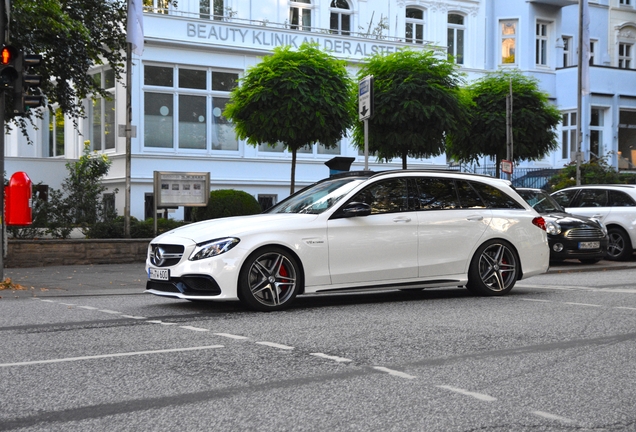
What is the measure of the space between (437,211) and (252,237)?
273 cm

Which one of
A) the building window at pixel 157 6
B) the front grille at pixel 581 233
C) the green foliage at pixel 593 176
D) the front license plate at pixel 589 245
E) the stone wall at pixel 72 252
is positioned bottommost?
the stone wall at pixel 72 252

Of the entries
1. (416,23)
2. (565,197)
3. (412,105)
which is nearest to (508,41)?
(416,23)

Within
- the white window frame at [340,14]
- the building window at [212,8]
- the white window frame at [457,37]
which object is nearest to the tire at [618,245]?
the building window at [212,8]

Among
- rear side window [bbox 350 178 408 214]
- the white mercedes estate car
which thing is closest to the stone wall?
the white mercedes estate car

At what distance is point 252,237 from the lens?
9.71 m

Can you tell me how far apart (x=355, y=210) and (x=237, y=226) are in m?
1.44

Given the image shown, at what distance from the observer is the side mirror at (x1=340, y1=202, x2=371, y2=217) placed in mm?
10445

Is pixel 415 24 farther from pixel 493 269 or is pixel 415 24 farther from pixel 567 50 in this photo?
pixel 493 269

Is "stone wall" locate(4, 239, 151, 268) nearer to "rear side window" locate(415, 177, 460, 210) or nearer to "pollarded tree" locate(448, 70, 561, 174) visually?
"rear side window" locate(415, 177, 460, 210)

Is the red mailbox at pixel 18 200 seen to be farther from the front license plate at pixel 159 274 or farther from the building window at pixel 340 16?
the building window at pixel 340 16

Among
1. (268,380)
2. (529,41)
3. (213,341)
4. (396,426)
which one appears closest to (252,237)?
(213,341)

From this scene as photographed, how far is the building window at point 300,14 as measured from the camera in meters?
33.7

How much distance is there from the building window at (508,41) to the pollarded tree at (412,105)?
16.3 meters

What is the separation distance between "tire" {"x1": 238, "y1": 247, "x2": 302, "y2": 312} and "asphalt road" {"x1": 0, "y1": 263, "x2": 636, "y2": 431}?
0.22 m
